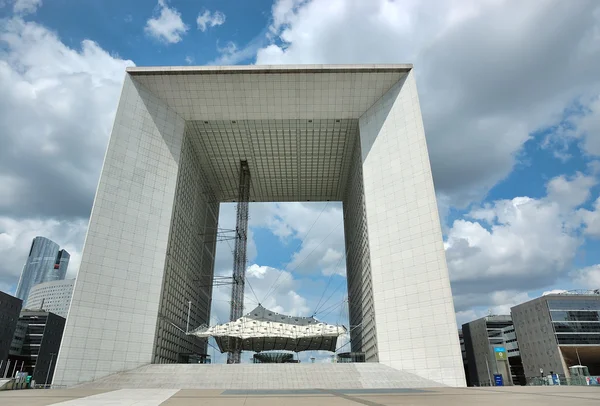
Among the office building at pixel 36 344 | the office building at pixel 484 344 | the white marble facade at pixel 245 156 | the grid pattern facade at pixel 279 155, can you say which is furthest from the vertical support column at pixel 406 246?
the office building at pixel 36 344

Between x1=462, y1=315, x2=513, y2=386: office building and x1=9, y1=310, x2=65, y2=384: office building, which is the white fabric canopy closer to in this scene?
x1=462, y1=315, x2=513, y2=386: office building

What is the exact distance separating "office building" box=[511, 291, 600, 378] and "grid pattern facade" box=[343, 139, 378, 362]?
44.3 m

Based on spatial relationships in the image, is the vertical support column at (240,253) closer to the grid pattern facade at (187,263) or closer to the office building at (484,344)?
the grid pattern facade at (187,263)

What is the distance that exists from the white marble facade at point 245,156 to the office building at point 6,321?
7117 cm

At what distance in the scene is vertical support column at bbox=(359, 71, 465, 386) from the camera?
29547 mm

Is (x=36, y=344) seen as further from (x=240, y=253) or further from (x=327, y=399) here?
(x=327, y=399)

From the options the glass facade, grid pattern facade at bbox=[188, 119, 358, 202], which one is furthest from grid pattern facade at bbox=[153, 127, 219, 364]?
the glass facade

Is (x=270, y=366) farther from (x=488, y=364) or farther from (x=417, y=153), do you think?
(x=488, y=364)

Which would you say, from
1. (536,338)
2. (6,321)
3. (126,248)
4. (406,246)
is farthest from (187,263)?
(6,321)

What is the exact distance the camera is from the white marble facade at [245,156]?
1191 inches

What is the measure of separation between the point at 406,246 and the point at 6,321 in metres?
99.6

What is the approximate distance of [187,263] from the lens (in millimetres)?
43219

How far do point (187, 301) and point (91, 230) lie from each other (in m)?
15.2

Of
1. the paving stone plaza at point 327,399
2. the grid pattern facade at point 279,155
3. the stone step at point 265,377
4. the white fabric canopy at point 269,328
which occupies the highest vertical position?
the grid pattern facade at point 279,155
